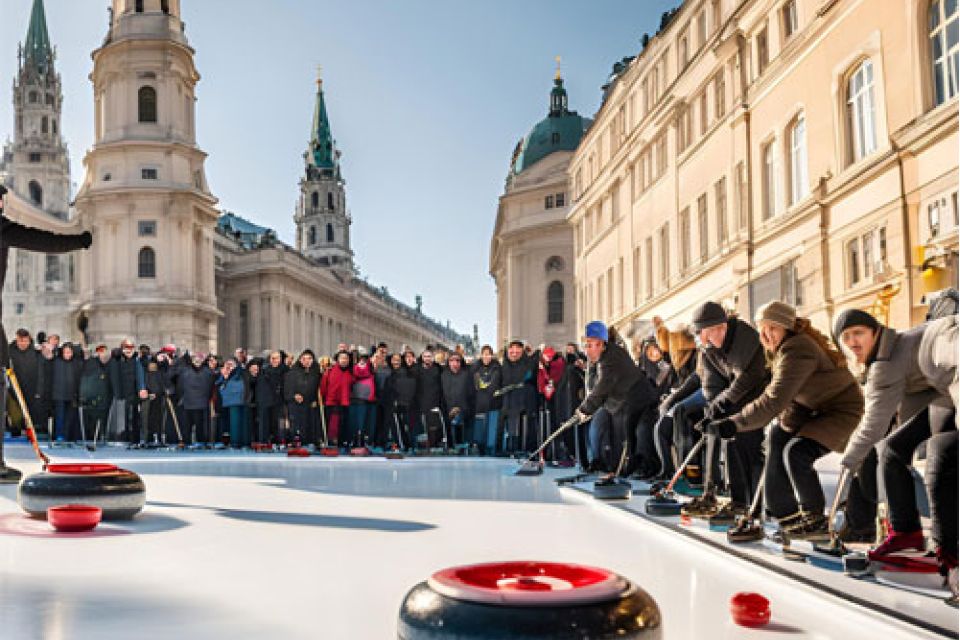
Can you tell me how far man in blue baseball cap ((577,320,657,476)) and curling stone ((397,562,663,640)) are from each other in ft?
22.3

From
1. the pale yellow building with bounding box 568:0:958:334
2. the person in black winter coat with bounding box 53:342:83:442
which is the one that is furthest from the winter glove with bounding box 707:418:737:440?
the person in black winter coat with bounding box 53:342:83:442

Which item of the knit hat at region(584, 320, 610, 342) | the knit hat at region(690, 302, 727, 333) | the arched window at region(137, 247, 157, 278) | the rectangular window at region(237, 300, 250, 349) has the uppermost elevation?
Result: the arched window at region(137, 247, 157, 278)

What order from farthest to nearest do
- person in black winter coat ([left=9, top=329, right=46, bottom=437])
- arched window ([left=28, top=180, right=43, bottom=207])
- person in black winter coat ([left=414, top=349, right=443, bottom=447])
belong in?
arched window ([left=28, top=180, right=43, bottom=207]), person in black winter coat ([left=9, top=329, right=46, bottom=437]), person in black winter coat ([left=414, top=349, right=443, bottom=447])

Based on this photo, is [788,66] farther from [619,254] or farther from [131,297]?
[131,297]

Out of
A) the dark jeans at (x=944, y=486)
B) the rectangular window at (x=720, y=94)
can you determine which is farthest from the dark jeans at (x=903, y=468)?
the rectangular window at (x=720, y=94)

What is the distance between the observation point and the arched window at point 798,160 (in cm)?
2119

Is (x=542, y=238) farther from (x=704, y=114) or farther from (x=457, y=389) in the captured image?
(x=457, y=389)

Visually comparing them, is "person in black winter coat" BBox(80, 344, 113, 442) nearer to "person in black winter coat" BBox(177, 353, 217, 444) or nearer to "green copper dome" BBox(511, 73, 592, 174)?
"person in black winter coat" BBox(177, 353, 217, 444)

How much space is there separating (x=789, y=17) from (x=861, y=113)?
5.29 metres

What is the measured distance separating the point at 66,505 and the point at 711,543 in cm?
459

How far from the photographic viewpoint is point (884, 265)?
16734 millimetres

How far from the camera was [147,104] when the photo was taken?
56812mm

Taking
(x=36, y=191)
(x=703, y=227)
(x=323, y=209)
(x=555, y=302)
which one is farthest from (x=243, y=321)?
(x=36, y=191)

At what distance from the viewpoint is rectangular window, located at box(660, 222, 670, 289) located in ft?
105
